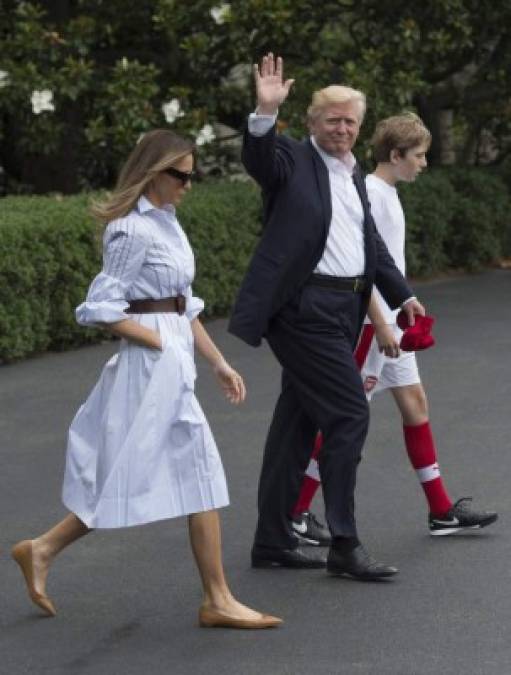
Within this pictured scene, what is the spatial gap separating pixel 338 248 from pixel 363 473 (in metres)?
2.24

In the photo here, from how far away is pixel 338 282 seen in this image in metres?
6.83

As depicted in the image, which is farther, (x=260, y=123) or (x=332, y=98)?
(x=332, y=98)

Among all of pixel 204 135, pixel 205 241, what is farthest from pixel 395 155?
pixel 204 135

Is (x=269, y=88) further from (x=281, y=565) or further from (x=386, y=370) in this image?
(x=281, y=565)

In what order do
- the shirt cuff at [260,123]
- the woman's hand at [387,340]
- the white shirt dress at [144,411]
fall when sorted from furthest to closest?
the woman's hand at [387,340] → the shirt cuff at [260,123] → the white shirt dress at [144,411]

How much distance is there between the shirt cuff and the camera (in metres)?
6.43

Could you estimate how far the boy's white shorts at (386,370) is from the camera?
7.54 metres

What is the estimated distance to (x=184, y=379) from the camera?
6.19 m

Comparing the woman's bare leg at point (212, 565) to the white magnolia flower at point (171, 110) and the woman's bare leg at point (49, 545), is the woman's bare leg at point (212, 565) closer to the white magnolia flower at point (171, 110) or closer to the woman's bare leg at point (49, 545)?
the woman's bare leg at point (49, 545)

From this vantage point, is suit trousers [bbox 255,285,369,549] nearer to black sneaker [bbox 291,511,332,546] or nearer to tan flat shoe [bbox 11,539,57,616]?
black sneaker [bbox 291,511,332,546]

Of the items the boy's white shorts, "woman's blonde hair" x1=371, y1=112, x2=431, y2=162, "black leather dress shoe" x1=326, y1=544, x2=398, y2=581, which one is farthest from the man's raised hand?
"black leather dress shoe" x1=326, y1=544, x2=398, y2=581

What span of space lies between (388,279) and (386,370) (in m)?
0.55

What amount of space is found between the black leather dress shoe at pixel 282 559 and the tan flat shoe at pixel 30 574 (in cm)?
98

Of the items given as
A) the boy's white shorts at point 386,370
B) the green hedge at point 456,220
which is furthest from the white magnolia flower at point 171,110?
the boy's white shorts at point 386,370
